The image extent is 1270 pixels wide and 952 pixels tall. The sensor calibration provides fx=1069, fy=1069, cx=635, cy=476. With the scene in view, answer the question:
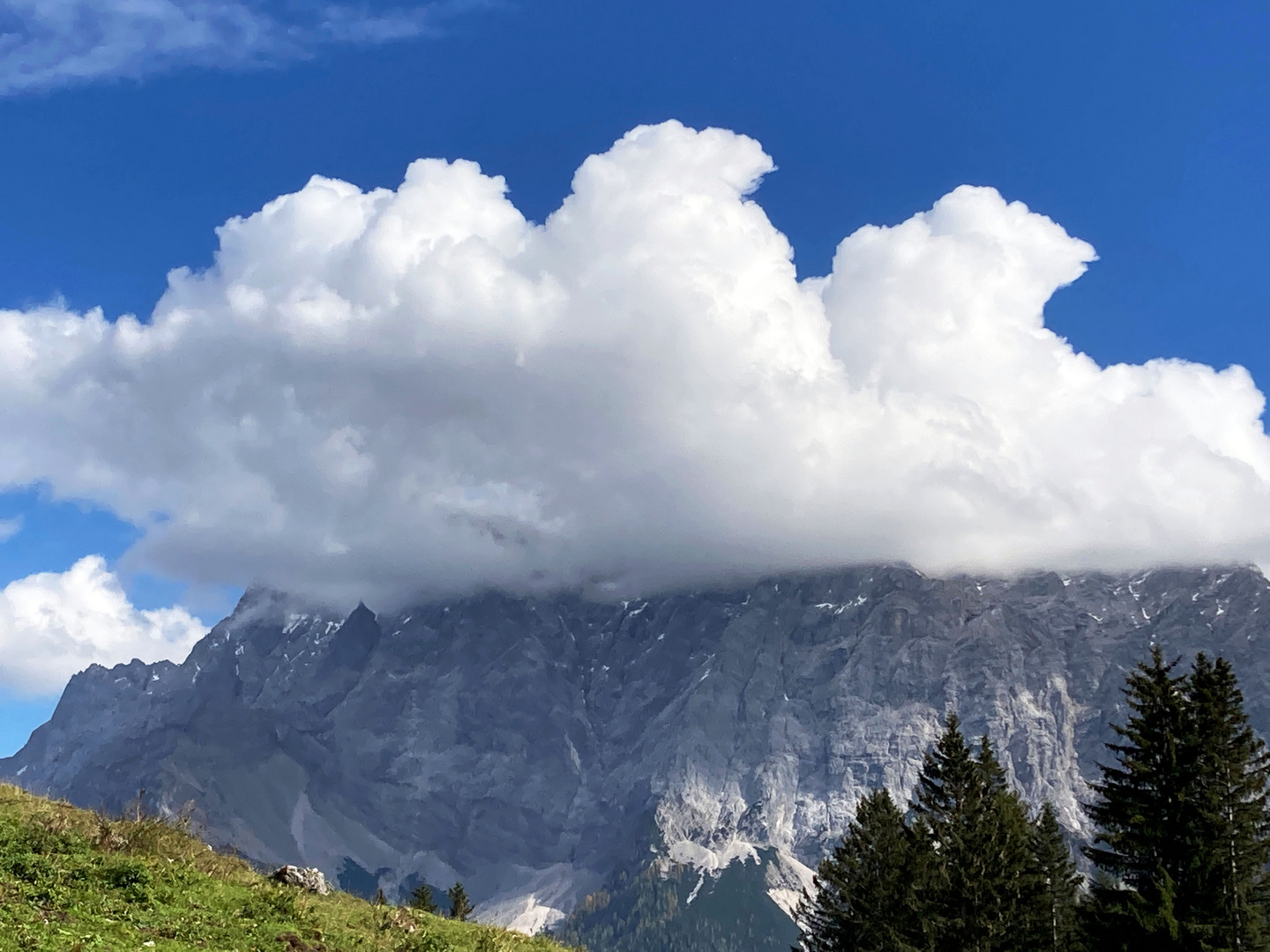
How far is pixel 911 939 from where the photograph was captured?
59.3 m

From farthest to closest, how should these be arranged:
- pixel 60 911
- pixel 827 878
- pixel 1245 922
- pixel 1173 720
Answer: pixel 827 878 → pixel 1173 720 → pixel 1245 922 → pixel 60 911

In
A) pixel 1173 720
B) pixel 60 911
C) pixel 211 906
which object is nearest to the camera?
pixel 60 911

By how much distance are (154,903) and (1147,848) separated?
120 feet

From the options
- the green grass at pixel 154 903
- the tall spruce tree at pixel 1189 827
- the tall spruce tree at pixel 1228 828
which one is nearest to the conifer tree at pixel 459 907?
the green grass at pixel 154 903

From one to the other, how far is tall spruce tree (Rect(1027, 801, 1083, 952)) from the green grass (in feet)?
101

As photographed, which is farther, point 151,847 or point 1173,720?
point 1173,720

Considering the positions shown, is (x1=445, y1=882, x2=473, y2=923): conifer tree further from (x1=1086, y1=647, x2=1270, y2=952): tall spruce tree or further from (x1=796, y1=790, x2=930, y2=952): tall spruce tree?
(x1=1086, y1=647, x2=1270, y2=952): tall spruce tree

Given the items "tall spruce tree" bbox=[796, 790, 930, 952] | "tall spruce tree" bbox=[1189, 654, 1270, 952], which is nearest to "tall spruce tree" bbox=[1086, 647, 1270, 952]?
"tall spruce tree" bbox=[1189, 654, 1270, 952]

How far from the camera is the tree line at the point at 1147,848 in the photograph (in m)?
41.2

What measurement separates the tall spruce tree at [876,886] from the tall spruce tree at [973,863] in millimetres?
2153

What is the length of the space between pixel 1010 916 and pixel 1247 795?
16320mm

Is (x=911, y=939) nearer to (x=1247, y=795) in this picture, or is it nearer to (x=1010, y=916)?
(x=1010, y=916)

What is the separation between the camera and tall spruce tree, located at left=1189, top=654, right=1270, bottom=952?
133ft

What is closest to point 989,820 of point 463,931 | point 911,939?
point 911,939
